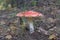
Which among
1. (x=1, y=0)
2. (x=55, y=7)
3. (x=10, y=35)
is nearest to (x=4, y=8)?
(x=1, y=0)

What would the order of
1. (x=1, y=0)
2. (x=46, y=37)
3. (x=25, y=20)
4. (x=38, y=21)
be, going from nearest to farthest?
1. (x=46, y=37)
2. (x=25, y=20)
3. (x=38, y=21)
4. (x=1, y=0)

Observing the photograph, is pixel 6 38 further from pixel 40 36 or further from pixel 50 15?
pixel 50 15

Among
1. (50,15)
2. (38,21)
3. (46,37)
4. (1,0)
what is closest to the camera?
(46,37)

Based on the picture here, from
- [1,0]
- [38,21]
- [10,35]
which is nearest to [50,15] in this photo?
[38,21]

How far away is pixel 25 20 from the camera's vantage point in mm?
3967

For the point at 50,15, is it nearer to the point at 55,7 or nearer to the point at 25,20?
the point at 55,7

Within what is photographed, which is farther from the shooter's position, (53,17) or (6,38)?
(53,17)

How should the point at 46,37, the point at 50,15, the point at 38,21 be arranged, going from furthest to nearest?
the point at 50,15
the point at 38,21
the point at 46,37

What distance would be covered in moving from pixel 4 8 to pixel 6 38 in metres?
1.69

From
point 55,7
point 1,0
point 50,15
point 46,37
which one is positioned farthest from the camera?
point 1,0

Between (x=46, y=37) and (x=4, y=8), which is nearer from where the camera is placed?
(x=46, y=37)

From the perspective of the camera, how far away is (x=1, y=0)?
559 cm

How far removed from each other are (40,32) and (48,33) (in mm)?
153

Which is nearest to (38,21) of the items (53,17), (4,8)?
(53,17)
